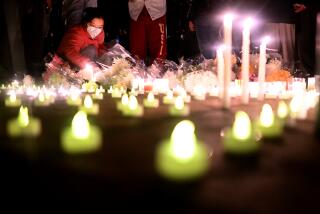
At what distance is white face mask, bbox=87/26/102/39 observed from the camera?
17.7 ft

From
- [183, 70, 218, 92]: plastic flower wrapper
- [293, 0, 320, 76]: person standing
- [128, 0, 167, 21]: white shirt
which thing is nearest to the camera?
[183, 70, 218, 92]: plastic flower wrapper

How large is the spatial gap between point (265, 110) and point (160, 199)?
30.4 inches

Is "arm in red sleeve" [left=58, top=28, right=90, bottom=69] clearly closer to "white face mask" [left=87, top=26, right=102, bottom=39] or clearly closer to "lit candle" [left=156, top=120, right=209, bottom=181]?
"white face mask" [left=87, top=26, right=102, bottom=39]

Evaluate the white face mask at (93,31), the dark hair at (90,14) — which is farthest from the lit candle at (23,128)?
the dark hair at (90,14)

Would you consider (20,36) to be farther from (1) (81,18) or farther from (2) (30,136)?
(2) (30,136)

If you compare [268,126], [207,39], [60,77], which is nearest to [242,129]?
[268,126]

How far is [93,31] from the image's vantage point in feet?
17.7

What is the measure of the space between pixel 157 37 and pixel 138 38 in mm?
285

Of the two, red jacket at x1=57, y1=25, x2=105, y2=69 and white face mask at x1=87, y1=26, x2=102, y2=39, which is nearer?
red jacket at x1=57, y1=25, x2=105, y2=69

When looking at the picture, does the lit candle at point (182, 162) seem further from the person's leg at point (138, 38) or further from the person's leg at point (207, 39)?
the person's leg at point (207, 39)

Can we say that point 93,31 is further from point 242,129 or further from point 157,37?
point 242,129

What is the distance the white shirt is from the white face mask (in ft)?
2.44

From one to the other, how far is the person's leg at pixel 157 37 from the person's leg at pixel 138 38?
94 millimetres

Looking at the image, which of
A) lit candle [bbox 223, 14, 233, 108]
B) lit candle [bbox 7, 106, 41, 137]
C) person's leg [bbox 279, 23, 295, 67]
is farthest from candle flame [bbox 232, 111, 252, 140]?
person's leg [bbox 279, 23, 295, 67]
